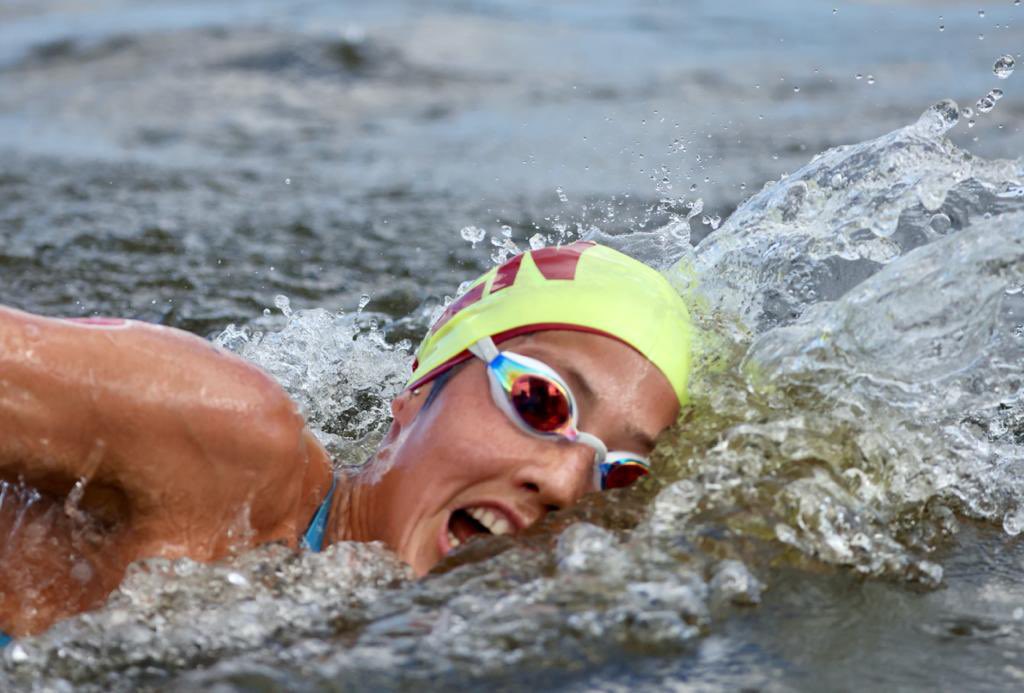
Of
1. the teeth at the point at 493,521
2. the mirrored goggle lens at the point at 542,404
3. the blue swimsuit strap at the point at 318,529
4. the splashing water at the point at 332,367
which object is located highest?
the mirrored goggle lens at the point at 542,404

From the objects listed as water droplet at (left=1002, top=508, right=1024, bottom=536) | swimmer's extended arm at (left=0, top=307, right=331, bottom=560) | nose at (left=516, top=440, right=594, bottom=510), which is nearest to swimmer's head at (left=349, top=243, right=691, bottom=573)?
nose at (left=516, top=440, right=594, bottom=510)

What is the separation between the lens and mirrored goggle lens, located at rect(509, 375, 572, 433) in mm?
3498

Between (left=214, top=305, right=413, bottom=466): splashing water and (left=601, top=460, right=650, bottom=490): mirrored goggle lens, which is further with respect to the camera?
(left=214, top=305, right=413, bottom=466): splashing water

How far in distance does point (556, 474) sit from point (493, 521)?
199 millimetres

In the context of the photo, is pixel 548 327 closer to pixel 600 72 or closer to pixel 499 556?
pixel 499 556

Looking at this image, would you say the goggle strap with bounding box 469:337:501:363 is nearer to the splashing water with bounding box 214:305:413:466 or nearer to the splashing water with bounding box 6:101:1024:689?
the splashing water with bounding box 6:101:1024:689

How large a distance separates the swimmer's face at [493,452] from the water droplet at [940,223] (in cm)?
200

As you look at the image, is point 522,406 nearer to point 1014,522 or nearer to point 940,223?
point 1014,522

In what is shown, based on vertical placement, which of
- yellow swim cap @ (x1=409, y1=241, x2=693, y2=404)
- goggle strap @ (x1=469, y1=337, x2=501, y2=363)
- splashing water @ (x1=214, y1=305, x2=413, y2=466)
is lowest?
splashing water @ (x1=214, y1=305, x2=413, y2=466)

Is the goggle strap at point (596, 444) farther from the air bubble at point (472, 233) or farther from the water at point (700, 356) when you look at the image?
the air bubble at point (472, 233)

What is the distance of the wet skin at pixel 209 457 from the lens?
3.11 meters

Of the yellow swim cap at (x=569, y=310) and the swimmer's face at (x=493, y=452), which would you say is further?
the yellow swim cap at (x=569, y=310)

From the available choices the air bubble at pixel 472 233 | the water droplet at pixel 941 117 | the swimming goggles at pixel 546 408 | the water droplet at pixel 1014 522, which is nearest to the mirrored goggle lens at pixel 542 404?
the swimming goggles at pixel 546 408

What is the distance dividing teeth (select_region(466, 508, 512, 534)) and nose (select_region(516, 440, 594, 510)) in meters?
0.10
